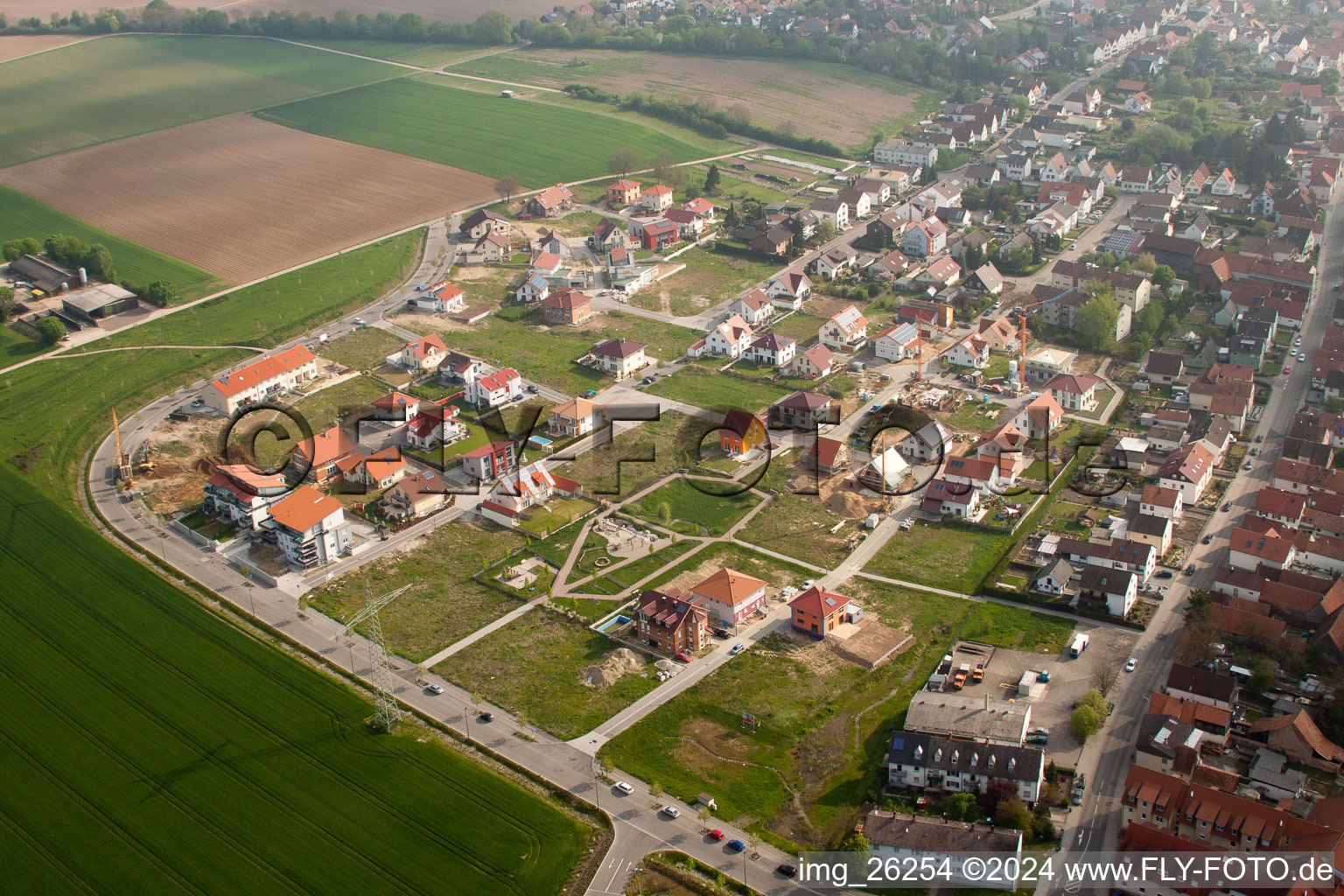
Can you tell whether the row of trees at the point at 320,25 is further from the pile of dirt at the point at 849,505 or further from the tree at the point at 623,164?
the pile of dirt at the point at 849,505

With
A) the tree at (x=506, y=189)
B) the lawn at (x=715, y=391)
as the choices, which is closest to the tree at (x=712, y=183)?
the tree at (x=506, y=189)

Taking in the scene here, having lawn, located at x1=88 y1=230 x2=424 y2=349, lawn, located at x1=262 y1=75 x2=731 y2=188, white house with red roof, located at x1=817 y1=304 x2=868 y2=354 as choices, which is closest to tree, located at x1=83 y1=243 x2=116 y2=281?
lawn, located at x1=88 y1=230 x2=424 y2=349

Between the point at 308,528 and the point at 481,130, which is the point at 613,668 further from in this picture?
the point at 481,130

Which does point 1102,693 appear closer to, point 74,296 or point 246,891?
point 246,891

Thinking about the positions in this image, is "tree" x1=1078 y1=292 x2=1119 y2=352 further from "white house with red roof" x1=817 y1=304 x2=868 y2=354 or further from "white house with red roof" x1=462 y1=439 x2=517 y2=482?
"white house with red roof" x1=462 y1=439 x2=517 y2=482

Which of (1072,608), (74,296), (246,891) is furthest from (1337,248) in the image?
(74,296)

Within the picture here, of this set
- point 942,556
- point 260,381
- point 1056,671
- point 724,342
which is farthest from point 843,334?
point 260,381

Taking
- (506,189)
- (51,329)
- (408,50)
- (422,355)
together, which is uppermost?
(408,50)
